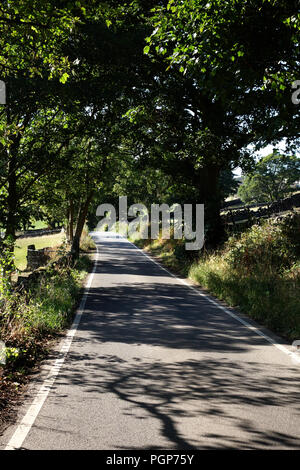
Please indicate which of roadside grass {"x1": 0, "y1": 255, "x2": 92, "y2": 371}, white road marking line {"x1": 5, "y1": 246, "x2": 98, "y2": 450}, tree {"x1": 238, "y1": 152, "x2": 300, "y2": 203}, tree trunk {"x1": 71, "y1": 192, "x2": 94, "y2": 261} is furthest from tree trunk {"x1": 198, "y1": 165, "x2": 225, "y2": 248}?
tree {"x1": 238, "y1": 152, "x2": 300, "y2": 203}

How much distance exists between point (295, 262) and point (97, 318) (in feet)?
21.1

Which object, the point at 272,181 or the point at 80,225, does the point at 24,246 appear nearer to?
the point at 80,225

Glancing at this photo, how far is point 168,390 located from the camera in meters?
5.30

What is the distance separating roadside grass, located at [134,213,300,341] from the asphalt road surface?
819mm

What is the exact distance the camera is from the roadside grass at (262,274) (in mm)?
8898

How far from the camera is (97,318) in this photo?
9648 millimetres

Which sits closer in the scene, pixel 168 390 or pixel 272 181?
pixel 168 390

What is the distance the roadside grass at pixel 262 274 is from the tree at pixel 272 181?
54795 millimetres

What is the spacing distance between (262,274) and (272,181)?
64328 millimetres

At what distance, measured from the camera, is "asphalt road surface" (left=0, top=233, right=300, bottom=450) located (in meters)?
4.05

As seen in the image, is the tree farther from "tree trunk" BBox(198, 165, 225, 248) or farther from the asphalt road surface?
the asphalt road surface

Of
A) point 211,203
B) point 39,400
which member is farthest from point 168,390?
point 211,203

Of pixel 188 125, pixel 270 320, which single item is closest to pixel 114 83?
pixel 188 125
